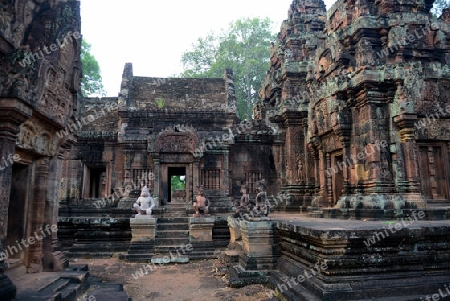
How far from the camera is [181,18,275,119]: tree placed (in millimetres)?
31016

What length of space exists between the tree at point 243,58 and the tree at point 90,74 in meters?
8.59

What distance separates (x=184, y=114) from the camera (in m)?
15.4

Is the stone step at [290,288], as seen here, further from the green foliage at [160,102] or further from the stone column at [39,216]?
the green foliage at [160,102]

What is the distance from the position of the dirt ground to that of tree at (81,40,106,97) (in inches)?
867

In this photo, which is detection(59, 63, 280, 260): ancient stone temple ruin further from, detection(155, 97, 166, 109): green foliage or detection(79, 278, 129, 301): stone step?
detection(79, 278, 129, 301): stone step

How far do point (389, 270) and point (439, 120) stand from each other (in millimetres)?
4728

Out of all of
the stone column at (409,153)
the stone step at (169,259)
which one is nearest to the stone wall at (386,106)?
the stone column at (409,153)

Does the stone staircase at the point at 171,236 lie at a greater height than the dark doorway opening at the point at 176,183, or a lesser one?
lesser

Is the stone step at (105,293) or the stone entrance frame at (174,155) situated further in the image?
the stone entrance frame at (174,155)

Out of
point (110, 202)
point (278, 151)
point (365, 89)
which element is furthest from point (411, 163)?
point (110, 202)

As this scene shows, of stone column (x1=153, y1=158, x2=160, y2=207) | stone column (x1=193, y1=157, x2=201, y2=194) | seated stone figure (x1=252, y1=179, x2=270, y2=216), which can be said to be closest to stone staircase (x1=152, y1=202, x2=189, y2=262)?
stone column (x1=153, y1=158, x2=160, y2=207)

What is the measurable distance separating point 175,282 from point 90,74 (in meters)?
25.8

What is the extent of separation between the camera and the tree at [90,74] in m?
28.2

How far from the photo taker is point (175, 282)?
704cm
